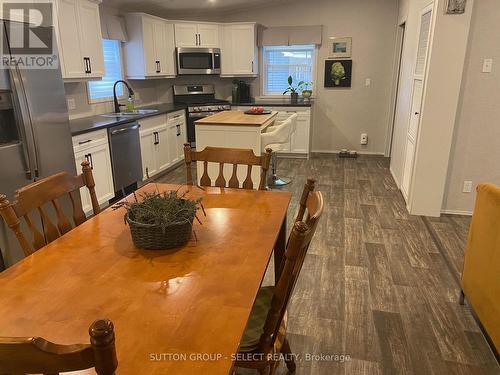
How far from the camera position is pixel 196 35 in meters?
6.11

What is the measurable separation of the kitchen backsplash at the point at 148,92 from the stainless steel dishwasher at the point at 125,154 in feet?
2.40

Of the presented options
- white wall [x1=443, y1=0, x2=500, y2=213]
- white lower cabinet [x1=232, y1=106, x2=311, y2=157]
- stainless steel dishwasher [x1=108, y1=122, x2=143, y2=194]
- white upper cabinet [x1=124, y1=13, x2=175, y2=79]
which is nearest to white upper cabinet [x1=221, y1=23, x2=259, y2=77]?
white lower cabinet [x1=232, y1=106, x2=311, y2=157]

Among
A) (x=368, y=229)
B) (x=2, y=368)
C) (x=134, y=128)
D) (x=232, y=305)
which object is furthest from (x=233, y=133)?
(x=2, y=368)

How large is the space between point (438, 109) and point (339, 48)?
319 centimetres

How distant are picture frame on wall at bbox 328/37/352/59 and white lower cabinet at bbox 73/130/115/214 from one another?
4116 mm

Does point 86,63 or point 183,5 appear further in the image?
point 183,5

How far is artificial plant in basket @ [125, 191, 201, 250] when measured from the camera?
4.43 ft

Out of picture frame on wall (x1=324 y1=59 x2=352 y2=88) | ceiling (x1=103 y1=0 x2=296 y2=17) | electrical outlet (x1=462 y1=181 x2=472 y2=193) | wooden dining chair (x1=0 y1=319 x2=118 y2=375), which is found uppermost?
ceiling (x1=103 y1=0 x2=296 y2=17)

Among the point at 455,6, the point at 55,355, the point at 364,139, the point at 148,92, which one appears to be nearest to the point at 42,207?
the point at 55,355

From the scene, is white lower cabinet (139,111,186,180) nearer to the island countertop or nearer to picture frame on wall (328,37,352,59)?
the island countertop

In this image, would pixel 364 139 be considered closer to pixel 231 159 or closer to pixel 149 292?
pixel 231 159

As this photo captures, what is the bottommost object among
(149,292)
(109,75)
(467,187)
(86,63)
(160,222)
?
(467,187)

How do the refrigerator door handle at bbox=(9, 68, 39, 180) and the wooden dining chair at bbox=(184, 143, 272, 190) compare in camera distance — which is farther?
the refrigerator door handle at bbox=(9, 68, 39, 180)

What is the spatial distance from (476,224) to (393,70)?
184 inches
